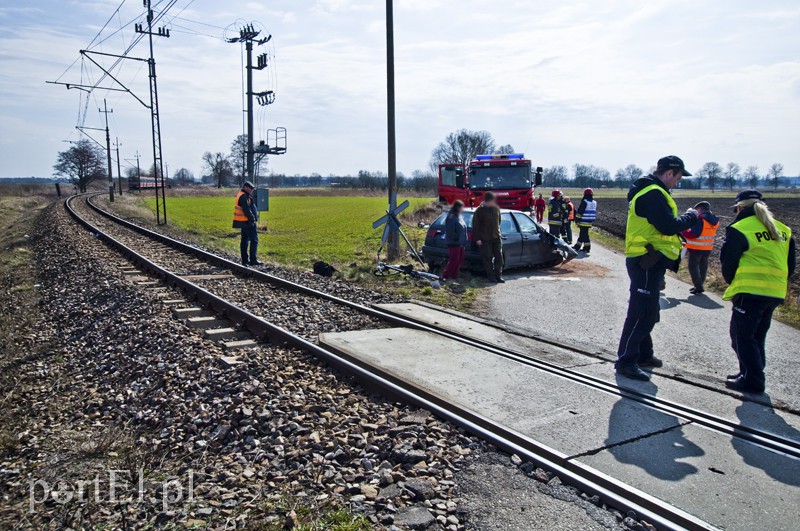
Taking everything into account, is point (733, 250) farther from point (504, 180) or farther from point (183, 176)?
point (183, 176)

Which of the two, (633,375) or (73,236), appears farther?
(73,236)

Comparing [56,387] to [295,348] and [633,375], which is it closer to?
[295,348]

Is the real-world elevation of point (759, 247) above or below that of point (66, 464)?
above

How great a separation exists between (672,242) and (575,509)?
131 inches

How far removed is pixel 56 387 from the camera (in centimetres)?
659

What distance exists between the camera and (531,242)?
14141 millimetres

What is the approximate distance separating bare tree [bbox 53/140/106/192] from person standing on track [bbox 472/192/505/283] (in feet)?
265

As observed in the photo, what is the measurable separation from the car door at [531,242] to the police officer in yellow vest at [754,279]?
8071 mm

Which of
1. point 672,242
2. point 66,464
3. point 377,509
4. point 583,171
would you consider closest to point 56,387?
point 66,464

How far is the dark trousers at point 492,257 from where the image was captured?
12.5m

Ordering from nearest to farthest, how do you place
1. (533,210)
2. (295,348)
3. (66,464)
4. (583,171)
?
(66,464) < (295,348) < (533,210) < (583,171)

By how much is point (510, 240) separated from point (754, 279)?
26.4ft

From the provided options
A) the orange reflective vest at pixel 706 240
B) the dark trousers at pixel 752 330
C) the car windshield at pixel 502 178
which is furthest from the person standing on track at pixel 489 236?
the car windshield at pixel 502 178

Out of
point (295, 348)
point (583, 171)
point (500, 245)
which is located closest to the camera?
point (295, 348)
